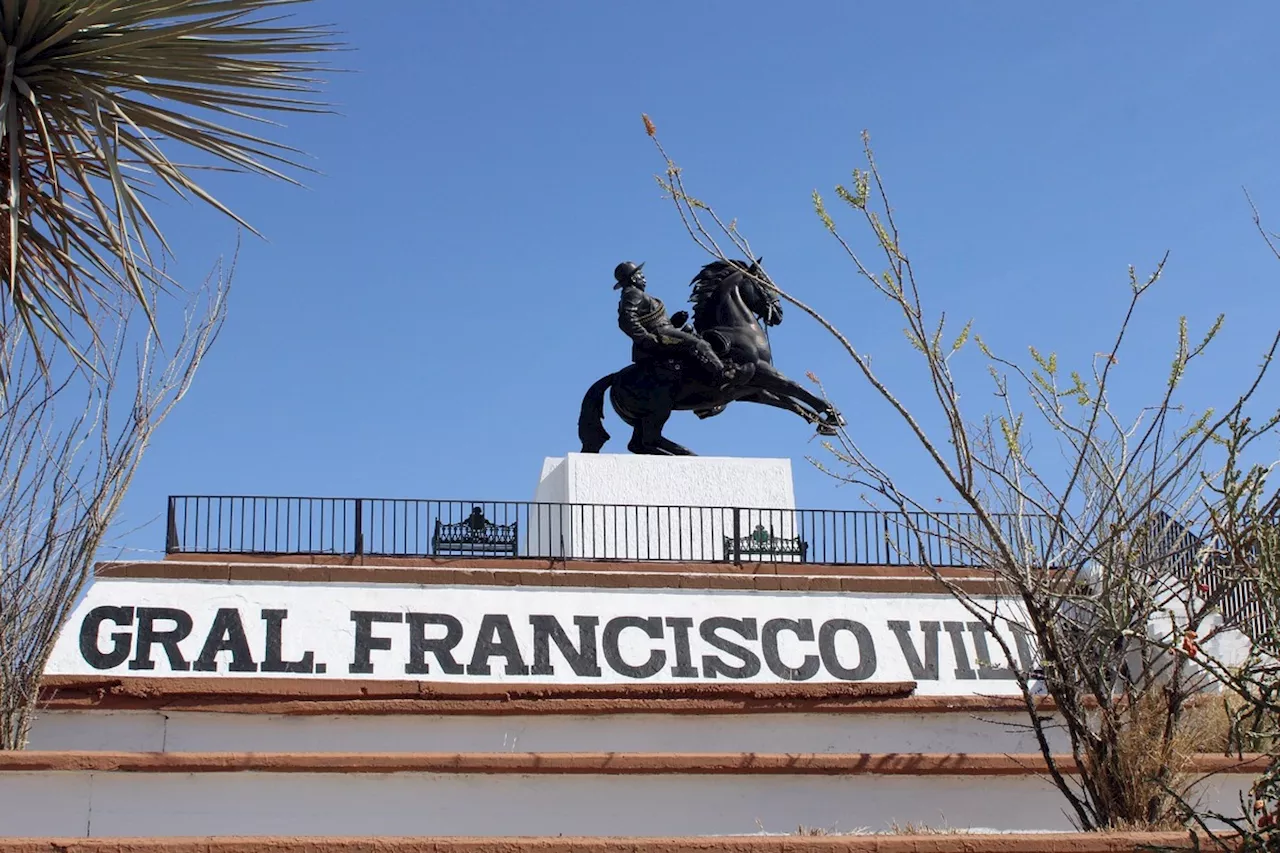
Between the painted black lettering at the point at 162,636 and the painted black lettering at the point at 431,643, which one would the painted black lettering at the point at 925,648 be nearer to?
the painted black lettering at the point at 431,643

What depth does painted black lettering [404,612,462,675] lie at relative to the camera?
15.3m

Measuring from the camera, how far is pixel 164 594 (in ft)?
50.3

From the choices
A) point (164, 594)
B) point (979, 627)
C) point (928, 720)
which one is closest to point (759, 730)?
point (928, 720)

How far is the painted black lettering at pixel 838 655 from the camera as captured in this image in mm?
15969

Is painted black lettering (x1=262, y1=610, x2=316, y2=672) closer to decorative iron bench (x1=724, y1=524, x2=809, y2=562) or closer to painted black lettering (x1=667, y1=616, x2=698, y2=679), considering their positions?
painted black lettering (x1=667, y1=616, x2=698, y2=679)

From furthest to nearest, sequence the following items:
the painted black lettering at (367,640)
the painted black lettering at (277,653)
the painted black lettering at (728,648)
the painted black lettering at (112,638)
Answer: the painted black lettering at (728,648) → the painted black lettering at (367,640) → the painted black lettering at (277,653) → the painted black lettering at (112,638)

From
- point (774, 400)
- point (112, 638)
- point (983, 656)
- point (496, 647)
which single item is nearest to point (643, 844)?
point (496, 647)

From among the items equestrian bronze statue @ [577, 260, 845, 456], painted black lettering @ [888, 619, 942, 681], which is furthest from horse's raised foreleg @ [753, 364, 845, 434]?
painted black lettering @ [888, 619, 942, 681]

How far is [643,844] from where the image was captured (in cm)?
823

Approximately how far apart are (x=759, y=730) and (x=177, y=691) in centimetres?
470

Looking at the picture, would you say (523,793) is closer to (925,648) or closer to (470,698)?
(470,698)

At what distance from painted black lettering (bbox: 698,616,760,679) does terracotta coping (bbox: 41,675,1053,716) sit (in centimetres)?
203

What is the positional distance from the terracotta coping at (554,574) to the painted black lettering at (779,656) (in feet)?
1.67

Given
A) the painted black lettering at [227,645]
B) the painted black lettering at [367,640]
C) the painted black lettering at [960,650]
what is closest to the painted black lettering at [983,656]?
the painted black lettering at [960,650]
